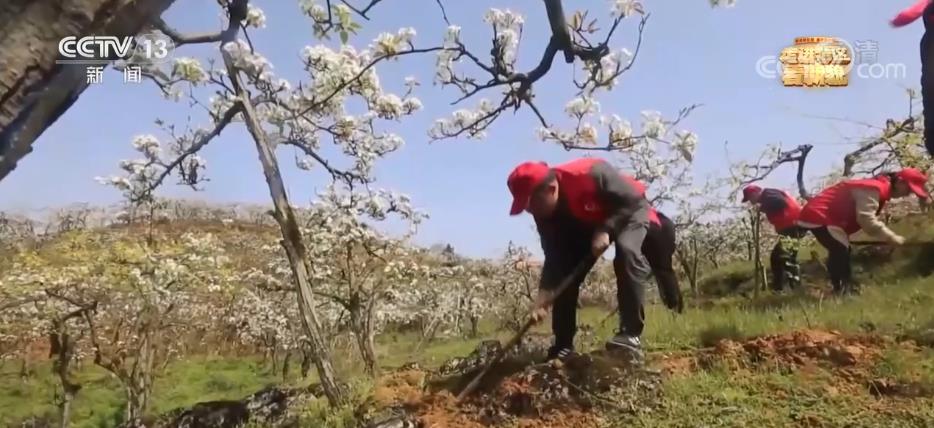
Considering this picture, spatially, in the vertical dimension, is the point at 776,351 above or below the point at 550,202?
below

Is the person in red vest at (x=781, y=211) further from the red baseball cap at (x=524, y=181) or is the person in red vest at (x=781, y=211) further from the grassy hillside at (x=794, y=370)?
the red baseball cap at (x=524, y=181)

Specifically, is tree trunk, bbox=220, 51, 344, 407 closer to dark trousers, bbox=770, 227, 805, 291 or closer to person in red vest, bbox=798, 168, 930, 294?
person in red vest, bbox=798, 168, 930, 294

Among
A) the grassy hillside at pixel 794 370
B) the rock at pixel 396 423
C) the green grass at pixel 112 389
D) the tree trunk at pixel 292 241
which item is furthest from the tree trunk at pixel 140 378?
the rock at pixel 396 423

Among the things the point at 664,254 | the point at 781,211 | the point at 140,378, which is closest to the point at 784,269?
the point at 781,211

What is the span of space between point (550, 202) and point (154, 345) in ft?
51.6

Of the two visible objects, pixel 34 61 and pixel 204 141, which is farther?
pixel 204 141

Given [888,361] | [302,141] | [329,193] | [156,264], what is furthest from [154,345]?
[888,361]

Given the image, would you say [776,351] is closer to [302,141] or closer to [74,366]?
[302,141]

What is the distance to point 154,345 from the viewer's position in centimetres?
1748

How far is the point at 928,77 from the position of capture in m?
3.74

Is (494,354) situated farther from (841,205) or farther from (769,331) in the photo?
(841,205)

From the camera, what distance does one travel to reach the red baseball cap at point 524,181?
4352 millimetres

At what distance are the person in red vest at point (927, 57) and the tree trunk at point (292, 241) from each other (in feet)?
12.5

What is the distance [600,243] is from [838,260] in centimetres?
466
